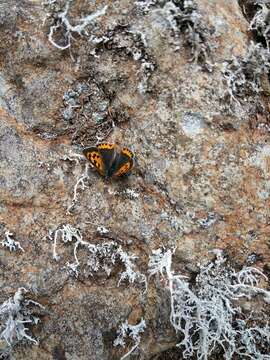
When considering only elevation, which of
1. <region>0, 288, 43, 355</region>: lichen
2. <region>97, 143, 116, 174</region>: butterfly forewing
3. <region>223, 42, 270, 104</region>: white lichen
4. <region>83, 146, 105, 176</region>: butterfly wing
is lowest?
<region>0, 288, 43, 355</region>: lichen

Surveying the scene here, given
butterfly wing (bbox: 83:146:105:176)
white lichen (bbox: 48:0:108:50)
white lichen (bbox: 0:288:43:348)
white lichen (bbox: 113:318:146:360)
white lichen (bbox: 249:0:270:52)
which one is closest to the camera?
white lichen (bbox: 0:288:43:348)

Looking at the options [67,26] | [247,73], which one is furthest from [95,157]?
[247,73]

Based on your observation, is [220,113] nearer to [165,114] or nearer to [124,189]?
[165,114]

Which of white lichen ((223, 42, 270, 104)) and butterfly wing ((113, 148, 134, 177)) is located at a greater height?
white lichen ((223, 42, 270, 104))

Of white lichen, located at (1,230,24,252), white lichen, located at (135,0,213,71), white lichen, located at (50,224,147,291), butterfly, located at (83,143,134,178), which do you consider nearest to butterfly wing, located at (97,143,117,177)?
butterfly, located at (83,143,134,178)

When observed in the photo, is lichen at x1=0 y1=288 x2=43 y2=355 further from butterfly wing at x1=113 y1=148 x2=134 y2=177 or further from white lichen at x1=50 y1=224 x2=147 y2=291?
butterfly wing at x1=113 y1=148 x2=134 y2=177

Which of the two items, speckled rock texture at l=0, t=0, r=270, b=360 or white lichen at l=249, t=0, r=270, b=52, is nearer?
speckled rock texture at l=0, t=0, r=270, b=360

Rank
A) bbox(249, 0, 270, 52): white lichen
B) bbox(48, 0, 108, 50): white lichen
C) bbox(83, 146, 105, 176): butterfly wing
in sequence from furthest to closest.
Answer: bbox(249, 0, 270, 52): white lichen < bbox(48, 0, 108, 50): white lichen < bbox(83, 146, 105, 176): butterfly wing

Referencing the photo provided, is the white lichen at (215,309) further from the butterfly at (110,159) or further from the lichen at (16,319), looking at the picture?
the lichen at (16,319)

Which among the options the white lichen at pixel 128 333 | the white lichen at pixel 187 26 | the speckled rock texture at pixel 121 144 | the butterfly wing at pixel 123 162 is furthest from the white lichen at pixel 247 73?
the white lichen at pixel 128 333
